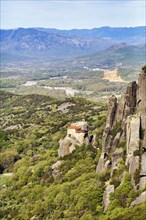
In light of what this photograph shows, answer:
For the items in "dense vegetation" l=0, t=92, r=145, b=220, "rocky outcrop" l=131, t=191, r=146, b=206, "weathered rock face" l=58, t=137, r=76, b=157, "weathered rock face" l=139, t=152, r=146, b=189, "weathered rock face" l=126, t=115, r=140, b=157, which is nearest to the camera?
"rocky outcrop" l=131, t=191, r=146, b=206

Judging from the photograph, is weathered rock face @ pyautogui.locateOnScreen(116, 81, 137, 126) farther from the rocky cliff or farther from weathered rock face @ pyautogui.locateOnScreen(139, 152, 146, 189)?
weathered rock face @ pyautogui.locateOnScreen(139, 152, 146, 189)

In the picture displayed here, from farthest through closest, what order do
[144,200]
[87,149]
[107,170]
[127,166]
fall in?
1. [87,149]
2. [107,170]
3. [127,166]
4. [144,200]

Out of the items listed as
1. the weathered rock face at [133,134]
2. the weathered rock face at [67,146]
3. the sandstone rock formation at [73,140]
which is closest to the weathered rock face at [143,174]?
the weathered rock face at [133,134]

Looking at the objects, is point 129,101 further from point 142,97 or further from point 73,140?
point 73,140

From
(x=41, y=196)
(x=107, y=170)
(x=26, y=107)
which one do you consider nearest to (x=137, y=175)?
(x=107, y=170)

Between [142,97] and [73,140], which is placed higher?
[142,97]

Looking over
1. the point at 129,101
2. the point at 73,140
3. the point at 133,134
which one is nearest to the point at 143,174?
the point at 133,134

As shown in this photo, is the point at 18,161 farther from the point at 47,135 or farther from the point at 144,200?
the point at 144,200

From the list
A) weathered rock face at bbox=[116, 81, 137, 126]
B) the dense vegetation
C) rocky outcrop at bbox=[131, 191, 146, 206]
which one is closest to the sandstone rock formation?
the dense vegetation
